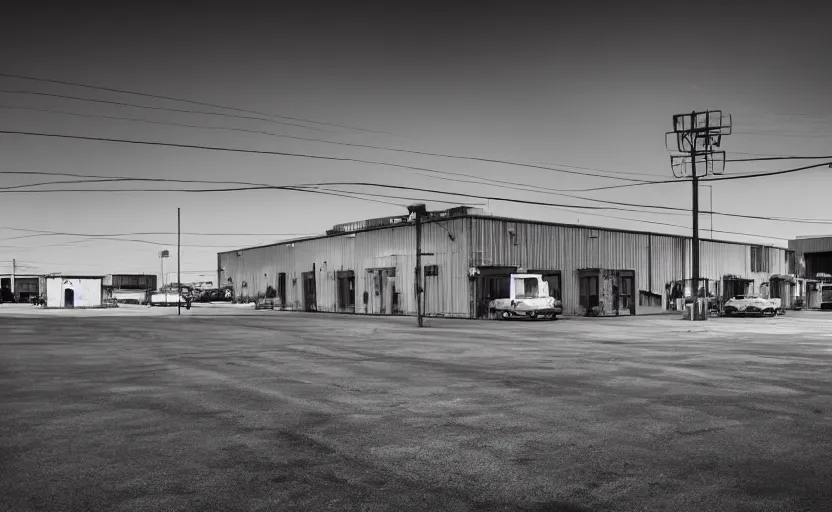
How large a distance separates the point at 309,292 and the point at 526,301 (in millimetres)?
26836

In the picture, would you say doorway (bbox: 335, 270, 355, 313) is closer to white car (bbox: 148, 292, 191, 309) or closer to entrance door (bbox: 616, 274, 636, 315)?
entrance door (bbox: 616, 274, 636, 315)

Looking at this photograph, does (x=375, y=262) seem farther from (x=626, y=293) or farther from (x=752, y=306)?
(x=752, y=306)

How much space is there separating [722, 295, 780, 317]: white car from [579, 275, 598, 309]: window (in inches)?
320

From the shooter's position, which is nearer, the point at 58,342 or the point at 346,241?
the point at 58,342

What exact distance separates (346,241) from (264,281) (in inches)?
746

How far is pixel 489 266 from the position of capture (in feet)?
136

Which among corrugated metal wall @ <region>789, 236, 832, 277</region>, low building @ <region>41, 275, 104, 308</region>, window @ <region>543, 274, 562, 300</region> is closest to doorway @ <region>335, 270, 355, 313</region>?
window @ <region>543, 274, 562, 300</region>

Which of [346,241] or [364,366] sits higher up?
[346,241]

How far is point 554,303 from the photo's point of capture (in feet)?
124

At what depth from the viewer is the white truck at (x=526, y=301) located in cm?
3734

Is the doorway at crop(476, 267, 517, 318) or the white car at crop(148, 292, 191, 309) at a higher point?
the doorway at crop(476, 267, 517, 318)

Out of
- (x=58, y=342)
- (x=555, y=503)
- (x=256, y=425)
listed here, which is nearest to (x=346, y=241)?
(x=58, y=342)

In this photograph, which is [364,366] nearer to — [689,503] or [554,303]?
[689,503]

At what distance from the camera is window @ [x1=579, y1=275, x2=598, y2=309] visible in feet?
152
